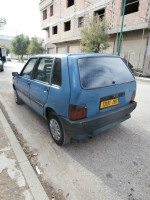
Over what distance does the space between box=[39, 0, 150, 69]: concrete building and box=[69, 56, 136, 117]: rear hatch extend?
1270 cm

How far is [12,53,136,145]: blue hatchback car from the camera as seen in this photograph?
2.03 meters

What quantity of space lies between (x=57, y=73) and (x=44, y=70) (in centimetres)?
66

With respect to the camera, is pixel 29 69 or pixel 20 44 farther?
pixel 20 44

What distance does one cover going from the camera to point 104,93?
2225 mm

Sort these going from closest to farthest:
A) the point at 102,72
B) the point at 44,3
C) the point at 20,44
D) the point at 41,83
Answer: the point at 102,72, the point at 41,83, the point at 44,3, the point at 20,44

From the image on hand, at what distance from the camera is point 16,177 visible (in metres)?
1.87

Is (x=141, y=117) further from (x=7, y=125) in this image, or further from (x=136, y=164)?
(x=7, y=125)

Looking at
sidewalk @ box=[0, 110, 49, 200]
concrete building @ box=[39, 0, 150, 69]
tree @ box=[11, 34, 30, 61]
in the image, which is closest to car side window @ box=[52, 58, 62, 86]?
sidewalk @ box=[0, 110, 49, 200]

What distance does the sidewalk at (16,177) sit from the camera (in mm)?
1643

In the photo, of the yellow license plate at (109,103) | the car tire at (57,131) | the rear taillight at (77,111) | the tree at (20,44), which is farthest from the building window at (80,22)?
the tree at (20,44)

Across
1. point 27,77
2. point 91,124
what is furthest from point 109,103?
point 27,77

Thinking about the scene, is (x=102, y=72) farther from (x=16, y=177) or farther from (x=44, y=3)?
(x=44, y=3)

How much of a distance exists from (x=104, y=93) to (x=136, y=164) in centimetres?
129

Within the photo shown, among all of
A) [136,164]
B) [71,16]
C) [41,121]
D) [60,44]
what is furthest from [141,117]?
[60,44]
